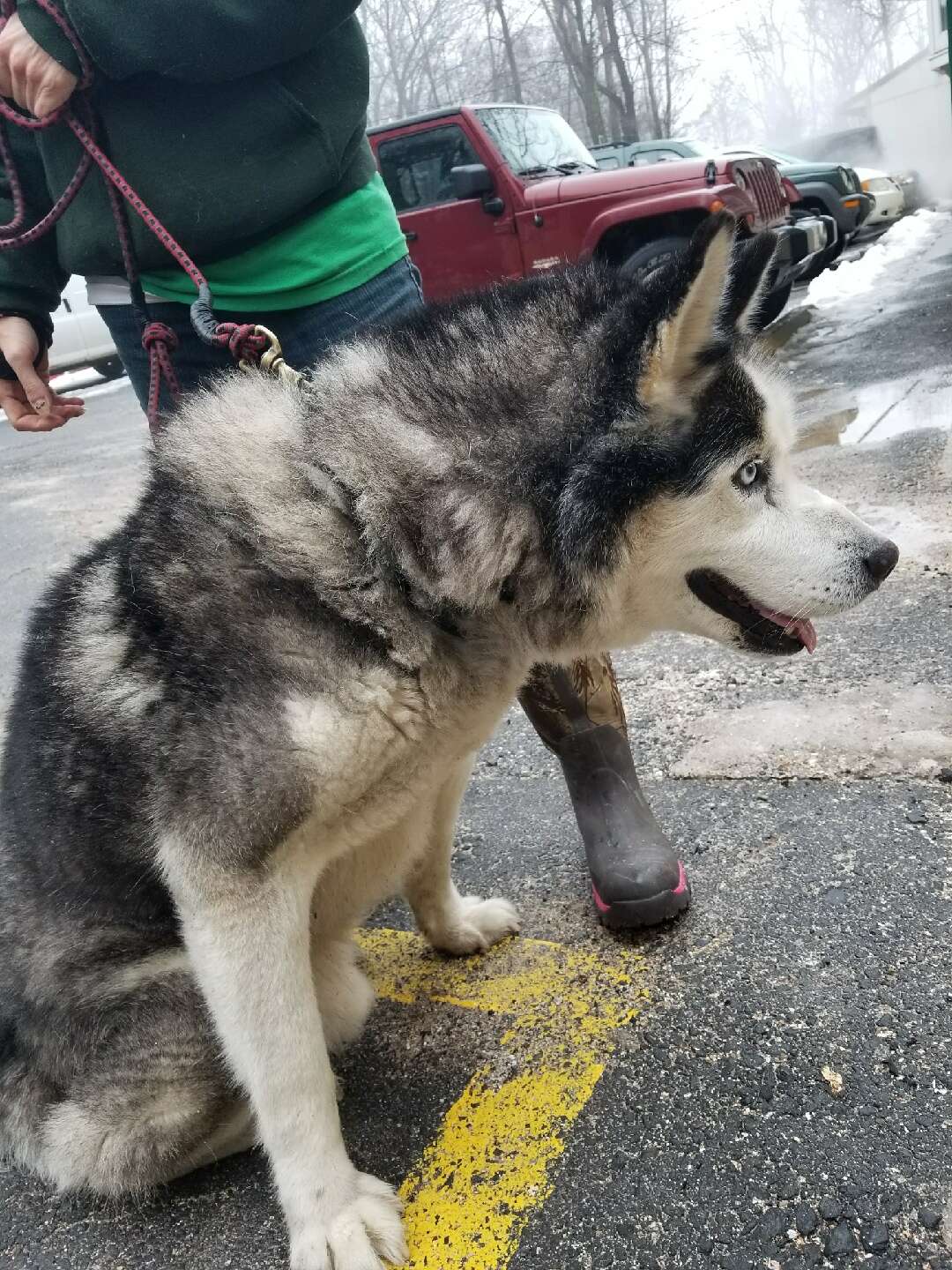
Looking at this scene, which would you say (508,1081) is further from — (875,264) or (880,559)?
(875,264)

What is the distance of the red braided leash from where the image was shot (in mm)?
1938

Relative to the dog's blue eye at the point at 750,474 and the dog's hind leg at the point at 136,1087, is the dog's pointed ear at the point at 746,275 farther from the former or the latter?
the dog's hind leg at the point at 136,1087

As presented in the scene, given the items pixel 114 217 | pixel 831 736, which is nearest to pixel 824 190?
pixel 831 736

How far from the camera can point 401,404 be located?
5.76ft

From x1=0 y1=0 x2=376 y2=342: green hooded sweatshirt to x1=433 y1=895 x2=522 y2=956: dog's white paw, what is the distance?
1679mm

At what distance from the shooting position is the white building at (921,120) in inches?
1049

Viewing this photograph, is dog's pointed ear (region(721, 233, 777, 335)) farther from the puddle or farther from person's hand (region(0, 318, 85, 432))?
the puddle

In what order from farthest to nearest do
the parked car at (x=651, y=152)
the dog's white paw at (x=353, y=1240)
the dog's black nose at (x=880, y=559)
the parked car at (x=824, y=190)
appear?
the parked car at (x=651, y=152) → the parked car at (x=824, y=190) → the dog's black nose at (x=880, y=559) → the dog's white paw at (x=353, y=1240)

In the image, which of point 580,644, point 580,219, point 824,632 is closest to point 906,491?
point 824,632

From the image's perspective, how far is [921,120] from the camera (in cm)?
3130

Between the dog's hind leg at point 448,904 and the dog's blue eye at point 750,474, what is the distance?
89 cm

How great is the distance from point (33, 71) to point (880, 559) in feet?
6.30

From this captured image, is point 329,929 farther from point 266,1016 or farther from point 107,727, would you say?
point 107,727

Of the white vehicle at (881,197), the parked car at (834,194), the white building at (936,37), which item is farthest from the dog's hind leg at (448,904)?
the white building at (936,37)
